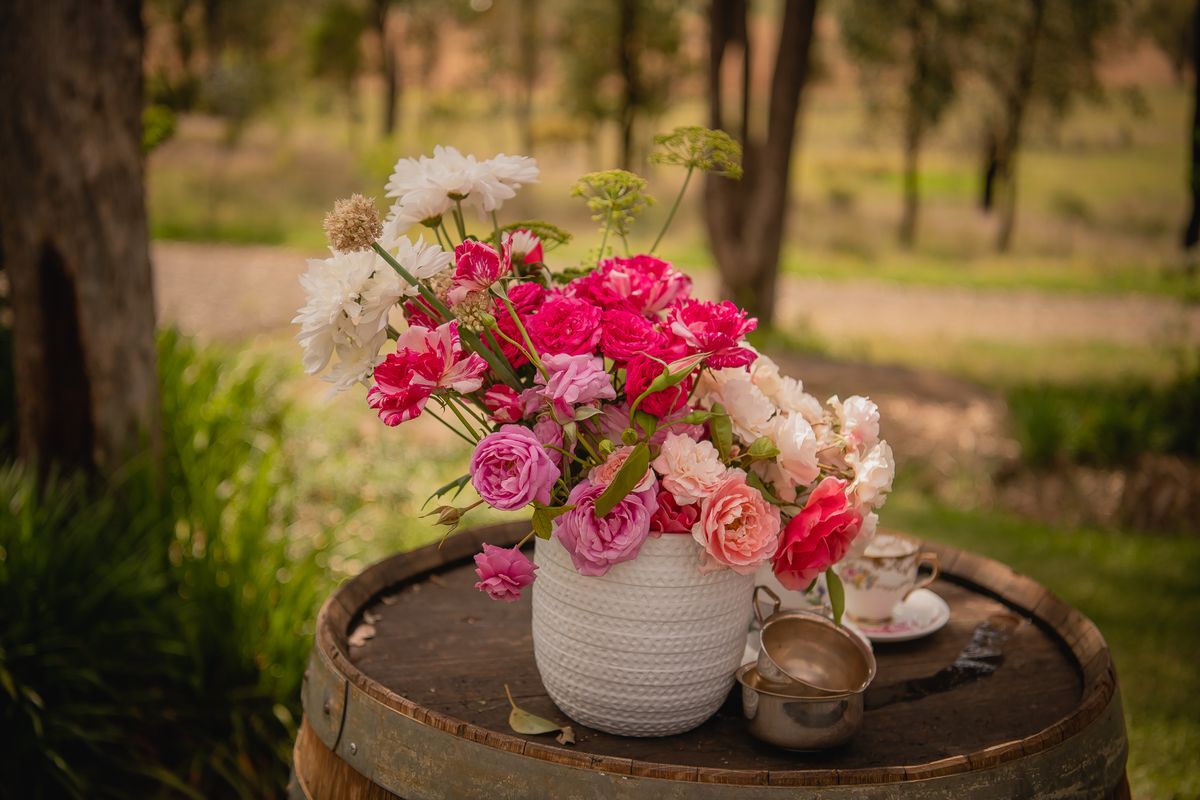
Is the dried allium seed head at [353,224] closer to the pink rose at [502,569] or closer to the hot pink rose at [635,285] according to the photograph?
the hot pink rose at [635,285]

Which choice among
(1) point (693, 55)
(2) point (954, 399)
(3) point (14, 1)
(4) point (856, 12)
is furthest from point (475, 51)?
(3) point (14, 1)

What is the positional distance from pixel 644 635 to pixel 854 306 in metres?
10.9

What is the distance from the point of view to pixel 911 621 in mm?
1771

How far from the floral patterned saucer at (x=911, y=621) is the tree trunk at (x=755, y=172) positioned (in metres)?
5.26

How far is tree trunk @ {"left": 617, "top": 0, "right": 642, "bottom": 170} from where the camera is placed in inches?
579

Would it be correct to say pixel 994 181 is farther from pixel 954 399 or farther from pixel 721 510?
pixel 721 510

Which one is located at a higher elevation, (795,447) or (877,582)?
(795,447)

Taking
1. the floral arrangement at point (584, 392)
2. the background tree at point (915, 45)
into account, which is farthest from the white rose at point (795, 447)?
the background tree at point (915, 45)

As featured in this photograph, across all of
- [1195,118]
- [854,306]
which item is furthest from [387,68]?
[1195,118]

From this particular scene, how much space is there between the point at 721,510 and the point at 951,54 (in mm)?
12169

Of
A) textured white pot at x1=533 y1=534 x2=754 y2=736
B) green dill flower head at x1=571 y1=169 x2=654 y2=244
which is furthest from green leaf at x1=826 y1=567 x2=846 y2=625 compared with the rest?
green dill flower head at x1=571 y1=169 x2=654 y2=244

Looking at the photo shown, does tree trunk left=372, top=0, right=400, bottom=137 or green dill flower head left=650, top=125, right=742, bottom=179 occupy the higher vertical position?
tree trunk left=372, top=0, right=400, bottom=137

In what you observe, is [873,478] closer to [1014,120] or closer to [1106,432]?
[1106,432]

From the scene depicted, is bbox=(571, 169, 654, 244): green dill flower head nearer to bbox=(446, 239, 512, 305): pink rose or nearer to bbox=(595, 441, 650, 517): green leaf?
bbox=(446, 239, 512, 305): pink rose
